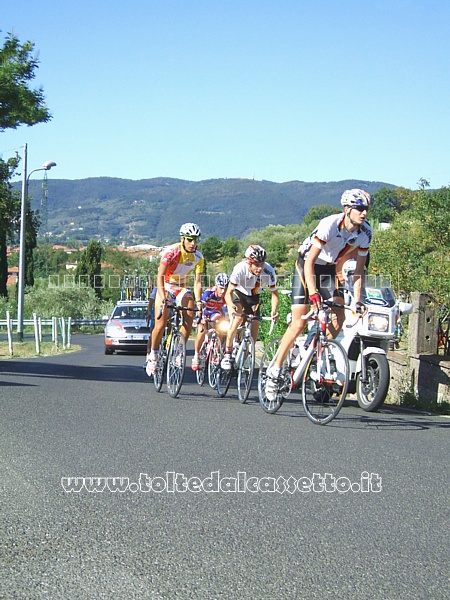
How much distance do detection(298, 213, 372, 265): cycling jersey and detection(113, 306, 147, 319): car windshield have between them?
73.7ft

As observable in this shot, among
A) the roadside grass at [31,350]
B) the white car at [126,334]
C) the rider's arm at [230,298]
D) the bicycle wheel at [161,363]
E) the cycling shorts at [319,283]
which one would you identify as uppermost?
the cycling shorts at [319,283]

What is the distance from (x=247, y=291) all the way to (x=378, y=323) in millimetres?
1885

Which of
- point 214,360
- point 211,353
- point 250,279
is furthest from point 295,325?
point 211,353

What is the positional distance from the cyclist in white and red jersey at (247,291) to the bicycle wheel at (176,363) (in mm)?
512

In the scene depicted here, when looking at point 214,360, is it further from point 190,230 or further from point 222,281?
point 190,230

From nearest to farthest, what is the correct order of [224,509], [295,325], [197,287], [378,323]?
[224,509], [295,325], [378,323], [197,287]

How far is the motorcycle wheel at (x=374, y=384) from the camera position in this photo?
841 centimetres

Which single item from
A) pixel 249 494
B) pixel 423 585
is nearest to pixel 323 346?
pixel 249 494

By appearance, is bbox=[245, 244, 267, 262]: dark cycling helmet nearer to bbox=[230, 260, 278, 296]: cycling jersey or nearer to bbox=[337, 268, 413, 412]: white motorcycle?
bbox=[230, 260, 278, 296]: cycling jersey

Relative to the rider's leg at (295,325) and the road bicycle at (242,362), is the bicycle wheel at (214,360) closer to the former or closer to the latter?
the road bicycle at (242,362)

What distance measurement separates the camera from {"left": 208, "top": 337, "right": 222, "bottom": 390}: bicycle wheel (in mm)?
11367

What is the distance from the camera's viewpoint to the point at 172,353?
11.1 meters

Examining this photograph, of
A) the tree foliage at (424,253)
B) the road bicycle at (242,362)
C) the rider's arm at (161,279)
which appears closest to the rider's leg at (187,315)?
the rider's arm at (161,279)

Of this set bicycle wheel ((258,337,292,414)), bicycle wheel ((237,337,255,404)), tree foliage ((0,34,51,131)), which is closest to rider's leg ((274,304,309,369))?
bicycle wheel ((258,337,292,414))
